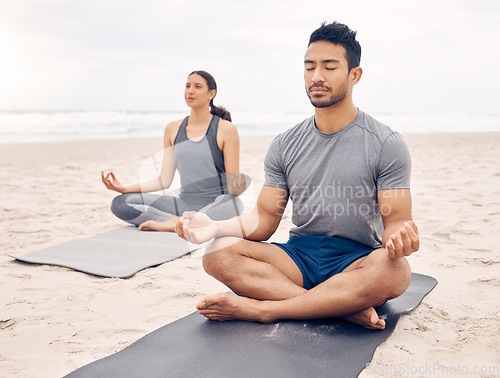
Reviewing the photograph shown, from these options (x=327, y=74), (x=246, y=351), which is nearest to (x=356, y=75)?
(x=327, y=74)

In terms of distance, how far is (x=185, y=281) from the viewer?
301 cm

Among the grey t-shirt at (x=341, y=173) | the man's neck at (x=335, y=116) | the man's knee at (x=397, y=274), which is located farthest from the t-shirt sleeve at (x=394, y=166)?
the man's knee at (x=397, y=274)

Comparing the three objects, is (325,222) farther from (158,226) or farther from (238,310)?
(158,226)

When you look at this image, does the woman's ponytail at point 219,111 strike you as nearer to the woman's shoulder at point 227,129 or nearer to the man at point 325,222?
the woman's shoulder at point 227,129

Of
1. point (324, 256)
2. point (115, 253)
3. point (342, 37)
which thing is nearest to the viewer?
point (342, 37)

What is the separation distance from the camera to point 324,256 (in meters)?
2.36

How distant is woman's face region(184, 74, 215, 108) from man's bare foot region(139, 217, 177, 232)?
108cm

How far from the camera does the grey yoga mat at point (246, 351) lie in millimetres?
1874

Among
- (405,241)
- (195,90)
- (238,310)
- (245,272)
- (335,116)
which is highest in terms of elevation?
(195,90)

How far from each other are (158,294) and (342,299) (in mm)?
1176

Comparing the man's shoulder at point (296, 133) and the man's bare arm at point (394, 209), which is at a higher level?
the man's shoulder at point (296, 133)

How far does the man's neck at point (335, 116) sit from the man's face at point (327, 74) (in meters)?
0.06

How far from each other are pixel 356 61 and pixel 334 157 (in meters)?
0.49

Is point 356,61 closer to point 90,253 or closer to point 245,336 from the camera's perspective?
point 245,336
